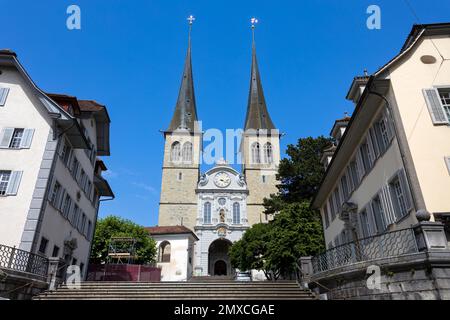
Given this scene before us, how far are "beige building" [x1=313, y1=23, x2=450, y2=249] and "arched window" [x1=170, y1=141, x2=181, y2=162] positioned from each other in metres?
46.4

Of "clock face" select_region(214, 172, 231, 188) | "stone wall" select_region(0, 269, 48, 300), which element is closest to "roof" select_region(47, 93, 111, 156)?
"stone wall" select_region(0, 269, 48, 300)

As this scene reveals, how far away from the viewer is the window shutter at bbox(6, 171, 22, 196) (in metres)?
14.7

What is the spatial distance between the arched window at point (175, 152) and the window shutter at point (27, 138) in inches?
1699

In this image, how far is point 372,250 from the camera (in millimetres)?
12422

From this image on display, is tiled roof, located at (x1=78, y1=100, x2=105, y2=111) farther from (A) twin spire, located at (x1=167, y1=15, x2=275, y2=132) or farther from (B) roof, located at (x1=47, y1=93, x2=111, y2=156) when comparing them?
(A) twin spire, located at (x1=167, y1=15, x2=275, y2=132)

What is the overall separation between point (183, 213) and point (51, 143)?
38.8 m

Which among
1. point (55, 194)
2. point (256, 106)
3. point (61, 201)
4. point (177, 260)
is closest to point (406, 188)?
point (55, 194)

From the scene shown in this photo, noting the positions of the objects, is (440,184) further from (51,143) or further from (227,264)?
(227,264)

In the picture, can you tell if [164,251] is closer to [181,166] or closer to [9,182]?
[181,166]

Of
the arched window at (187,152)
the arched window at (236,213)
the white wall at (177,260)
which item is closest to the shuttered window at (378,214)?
the white wall at (177,260)

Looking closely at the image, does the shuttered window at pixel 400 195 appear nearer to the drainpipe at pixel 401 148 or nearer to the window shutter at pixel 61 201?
the drainpipe at pixel 401 148

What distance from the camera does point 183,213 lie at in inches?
2112

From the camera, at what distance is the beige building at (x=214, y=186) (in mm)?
51503
